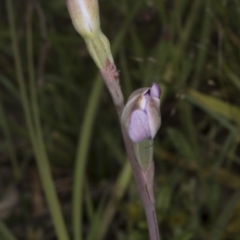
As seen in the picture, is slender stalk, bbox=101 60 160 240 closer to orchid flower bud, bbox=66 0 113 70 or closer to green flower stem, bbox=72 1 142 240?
orchid flower bud, bbox=66 0 113 70

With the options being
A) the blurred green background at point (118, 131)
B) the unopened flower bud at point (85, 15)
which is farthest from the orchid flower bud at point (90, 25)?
the blurred green background at point (118, 131)

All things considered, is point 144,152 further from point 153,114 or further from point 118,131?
point 118,131

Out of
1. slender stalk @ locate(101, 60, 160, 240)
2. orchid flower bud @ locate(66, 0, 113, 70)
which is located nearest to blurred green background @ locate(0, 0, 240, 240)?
slender stalk @ locate(101, 60, 160, 240)

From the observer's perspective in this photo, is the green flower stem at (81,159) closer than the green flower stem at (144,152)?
No

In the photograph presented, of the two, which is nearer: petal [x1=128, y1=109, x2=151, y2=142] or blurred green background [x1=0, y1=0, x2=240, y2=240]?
petal [x1=128, y1=109, x2=151, y2=142]

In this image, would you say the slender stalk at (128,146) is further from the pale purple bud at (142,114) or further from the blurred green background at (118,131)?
the blurred green background at (118,131)

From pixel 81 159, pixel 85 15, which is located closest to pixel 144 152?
pixel 85 15
